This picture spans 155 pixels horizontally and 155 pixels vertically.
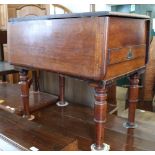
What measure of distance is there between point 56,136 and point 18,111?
1.93 ft

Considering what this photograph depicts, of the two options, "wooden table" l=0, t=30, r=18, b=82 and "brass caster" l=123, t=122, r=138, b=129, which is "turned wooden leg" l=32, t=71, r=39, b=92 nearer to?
"wooden table" l=0, t=30, r=18, b=82

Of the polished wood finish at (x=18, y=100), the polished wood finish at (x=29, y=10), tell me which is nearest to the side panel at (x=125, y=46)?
the polished wood finish at (x=18, y=100)

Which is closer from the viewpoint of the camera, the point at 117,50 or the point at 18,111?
the point at 117,50

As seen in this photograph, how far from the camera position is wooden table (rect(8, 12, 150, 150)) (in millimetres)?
984

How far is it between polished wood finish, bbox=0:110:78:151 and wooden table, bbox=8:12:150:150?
0.59 feet

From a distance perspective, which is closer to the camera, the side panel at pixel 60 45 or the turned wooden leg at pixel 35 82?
the side panel at pixel 60 45

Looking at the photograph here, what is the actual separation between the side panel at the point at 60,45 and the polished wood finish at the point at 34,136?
1.20 feet

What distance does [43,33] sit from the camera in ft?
4.01

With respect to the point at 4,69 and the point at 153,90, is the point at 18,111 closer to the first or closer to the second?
the point at 4,69

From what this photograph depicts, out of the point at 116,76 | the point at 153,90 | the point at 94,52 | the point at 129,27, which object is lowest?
the point at 153,90

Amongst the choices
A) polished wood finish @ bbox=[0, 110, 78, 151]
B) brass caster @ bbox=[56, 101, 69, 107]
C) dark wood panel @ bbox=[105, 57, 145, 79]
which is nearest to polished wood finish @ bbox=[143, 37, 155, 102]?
brass caster @ bbox=[56, 101, 69, 107]

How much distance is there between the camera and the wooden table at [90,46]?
0.98 metres

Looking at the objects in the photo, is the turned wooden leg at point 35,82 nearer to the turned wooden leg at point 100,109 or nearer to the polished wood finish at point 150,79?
the turned wooden leg at point 100,109

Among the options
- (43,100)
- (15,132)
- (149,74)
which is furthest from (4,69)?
(149,74)
